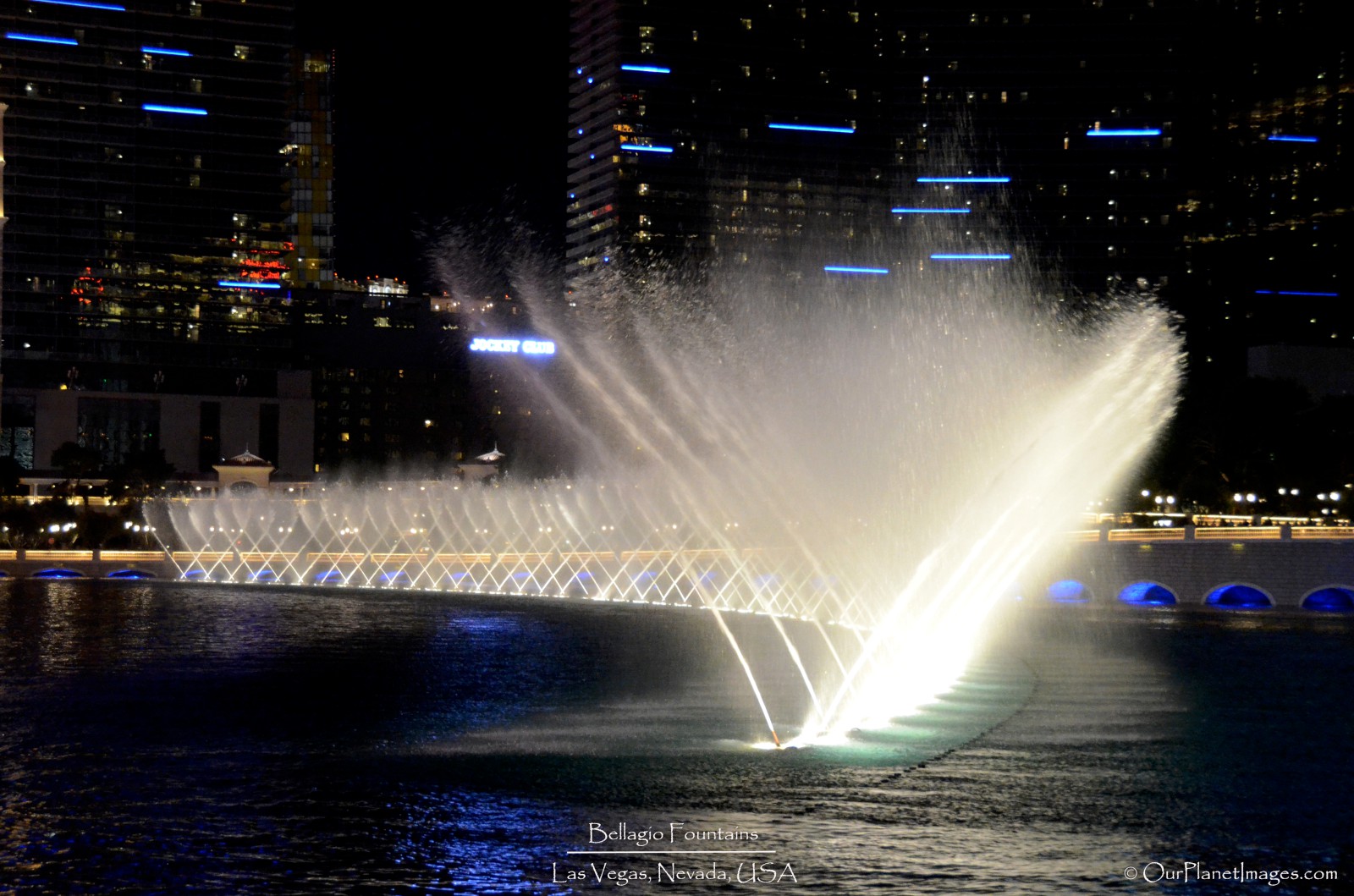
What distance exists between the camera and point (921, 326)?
137875 mm

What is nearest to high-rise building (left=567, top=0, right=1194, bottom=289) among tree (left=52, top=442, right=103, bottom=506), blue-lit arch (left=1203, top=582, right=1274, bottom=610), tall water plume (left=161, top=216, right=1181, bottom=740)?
tall water plume (left=161, top=216, right=1181, bottom=740)

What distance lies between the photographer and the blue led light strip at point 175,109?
156 metres

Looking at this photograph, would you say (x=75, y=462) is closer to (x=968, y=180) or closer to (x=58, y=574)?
(x=58, y=574)

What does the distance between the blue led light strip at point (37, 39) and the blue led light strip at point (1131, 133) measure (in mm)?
107738

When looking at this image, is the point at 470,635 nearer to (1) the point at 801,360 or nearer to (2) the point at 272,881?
(2) the point at 272,881

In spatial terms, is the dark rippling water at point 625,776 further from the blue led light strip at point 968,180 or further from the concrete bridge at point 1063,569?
the blue led light strip at point 968,180

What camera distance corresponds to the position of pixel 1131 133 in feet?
556

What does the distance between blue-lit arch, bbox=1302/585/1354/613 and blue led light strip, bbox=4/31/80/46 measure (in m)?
131

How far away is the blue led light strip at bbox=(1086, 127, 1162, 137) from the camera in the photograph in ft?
556

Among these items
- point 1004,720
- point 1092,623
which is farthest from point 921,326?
point 1004,720

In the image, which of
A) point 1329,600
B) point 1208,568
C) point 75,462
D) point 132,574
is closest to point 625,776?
point 1208,568

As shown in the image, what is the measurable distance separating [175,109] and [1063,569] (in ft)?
390

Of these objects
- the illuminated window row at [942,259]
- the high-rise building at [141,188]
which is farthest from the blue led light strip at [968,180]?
the high-rise building at [141,188]

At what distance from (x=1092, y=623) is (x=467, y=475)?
2266 inches
